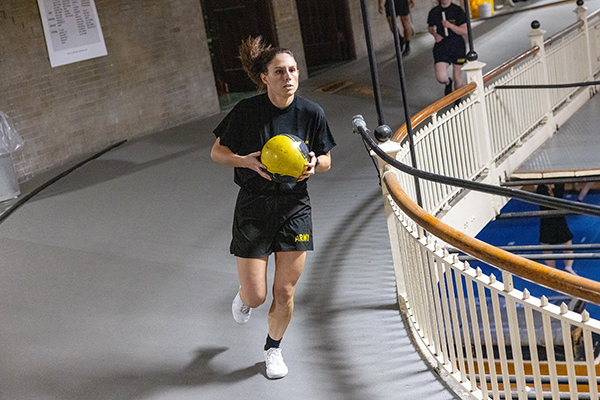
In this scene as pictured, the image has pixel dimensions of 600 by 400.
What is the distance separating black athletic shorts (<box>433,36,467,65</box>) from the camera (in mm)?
9414

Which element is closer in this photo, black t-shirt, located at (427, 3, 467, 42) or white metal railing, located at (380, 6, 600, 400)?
white metal railing, located at (380, 6, 600, 400)

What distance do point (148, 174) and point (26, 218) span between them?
166cm

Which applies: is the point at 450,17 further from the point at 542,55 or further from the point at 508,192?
the point at 508,192

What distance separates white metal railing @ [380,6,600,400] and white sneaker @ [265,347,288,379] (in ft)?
2.73

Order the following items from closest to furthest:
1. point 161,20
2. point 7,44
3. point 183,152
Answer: point 7,44
point 183,152
point 161,20

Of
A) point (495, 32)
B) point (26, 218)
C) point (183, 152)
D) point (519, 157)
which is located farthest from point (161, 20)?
point (495, 32)

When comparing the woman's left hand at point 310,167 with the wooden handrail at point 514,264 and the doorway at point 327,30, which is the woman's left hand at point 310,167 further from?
the doorway at point 327,30

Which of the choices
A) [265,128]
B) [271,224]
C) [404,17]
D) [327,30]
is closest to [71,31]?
[265,128]

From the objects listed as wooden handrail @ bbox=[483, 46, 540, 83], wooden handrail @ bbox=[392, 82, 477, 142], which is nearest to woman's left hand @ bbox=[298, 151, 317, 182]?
wooden handrail @ bbox=[392, 82, 477, 142]

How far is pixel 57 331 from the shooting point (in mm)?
4473

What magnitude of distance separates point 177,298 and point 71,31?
543cm

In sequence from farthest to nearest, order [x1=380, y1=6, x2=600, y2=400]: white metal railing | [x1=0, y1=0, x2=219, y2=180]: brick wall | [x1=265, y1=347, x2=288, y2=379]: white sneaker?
[x1=0, y1=0, x2=219, y2=180]: brick wall
[x1=265, y1=347, x2=288, y2=379]: white sneaker
[x1=380, y1=6, x2=600, y2=400]: white metal railing

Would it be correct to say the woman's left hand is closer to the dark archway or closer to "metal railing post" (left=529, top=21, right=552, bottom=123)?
"metal railing post" (left=529, top=21, right=552, bottom=123)

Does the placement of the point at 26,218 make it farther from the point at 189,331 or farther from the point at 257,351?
the point at 257,351
